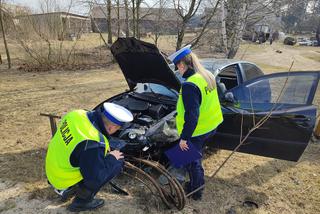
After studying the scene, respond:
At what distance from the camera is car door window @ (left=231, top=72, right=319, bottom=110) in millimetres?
3581

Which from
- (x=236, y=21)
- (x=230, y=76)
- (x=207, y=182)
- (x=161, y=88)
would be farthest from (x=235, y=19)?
(x=207, y=182)

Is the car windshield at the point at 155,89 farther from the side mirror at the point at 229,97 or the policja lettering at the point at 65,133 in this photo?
the policja lettering at the point at 65,133

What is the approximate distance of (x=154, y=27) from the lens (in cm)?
1382

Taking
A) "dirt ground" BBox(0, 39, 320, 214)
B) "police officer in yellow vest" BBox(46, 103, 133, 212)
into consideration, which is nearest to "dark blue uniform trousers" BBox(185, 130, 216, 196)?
"dirt ground" BBox(0, 39, 320, 214)

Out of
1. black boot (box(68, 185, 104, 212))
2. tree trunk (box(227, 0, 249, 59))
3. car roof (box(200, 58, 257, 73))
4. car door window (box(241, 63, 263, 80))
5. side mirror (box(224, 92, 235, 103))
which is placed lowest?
black boot (box(68, 185, 104, 212))

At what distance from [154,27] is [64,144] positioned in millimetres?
12014

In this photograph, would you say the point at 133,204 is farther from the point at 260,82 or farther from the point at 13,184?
the point at 260,82

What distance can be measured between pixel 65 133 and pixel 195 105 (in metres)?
1.35

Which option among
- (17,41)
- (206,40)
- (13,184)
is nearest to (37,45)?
(17,41)

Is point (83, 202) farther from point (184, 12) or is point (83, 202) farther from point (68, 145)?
point (184, 12)

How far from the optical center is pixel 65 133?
8.70 ft

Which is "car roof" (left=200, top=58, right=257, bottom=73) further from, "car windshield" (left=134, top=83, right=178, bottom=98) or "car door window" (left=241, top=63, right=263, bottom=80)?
"car windshield" (left=134, top=83, right=178, bottom=98)

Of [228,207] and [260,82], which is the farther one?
[260,82]

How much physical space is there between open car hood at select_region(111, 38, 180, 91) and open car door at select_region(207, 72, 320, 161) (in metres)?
0.94
